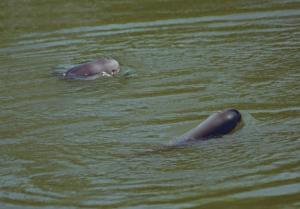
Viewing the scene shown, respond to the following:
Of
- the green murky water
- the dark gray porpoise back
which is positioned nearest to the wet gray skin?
the green murky water

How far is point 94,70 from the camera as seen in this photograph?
8.88 meters

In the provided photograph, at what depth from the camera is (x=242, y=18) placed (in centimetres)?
1057

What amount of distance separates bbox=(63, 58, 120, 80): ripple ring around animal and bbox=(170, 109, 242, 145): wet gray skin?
2088 millimetres

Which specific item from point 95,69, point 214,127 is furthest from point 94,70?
point 214,127

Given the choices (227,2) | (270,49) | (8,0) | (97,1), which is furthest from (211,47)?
(8,0)

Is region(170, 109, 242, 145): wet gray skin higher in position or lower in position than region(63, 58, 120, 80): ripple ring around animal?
lower

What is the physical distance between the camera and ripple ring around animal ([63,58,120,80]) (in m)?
8.85

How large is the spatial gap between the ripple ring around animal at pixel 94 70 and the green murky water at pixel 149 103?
11cm

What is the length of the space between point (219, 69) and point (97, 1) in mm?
4011

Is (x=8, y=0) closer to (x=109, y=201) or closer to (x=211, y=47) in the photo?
(x=211, y=47)

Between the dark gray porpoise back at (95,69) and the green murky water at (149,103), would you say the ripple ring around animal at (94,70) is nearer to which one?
the dark gray porpoise back at (95,69)

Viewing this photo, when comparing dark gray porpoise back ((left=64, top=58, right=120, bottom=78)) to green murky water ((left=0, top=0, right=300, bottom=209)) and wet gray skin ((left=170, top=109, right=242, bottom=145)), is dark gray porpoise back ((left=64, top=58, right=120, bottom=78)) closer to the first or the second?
green murky water ((left=0, top=0, right=300, bottom=209))

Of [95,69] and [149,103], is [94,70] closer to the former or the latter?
[95,69]

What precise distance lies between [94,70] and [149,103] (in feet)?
3.91
